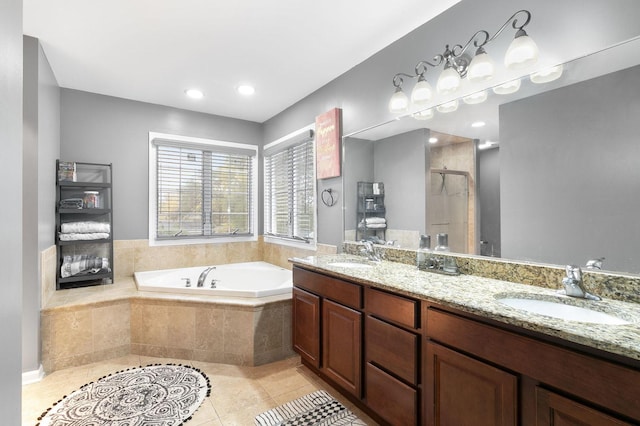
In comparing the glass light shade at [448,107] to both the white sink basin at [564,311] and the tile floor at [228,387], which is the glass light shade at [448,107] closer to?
the white sink basin at [564,311]

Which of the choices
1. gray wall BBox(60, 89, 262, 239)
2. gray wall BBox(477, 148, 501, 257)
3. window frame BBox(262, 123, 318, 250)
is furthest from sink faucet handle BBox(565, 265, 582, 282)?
gray wall BBox(60, 89, 262, 239)

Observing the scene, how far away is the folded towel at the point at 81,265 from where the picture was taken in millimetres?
2865

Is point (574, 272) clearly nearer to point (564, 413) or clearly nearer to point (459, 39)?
point (564, 413)

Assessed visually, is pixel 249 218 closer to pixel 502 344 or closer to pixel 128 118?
pixel 128 118

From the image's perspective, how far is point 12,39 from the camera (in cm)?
79

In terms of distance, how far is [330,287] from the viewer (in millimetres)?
2014

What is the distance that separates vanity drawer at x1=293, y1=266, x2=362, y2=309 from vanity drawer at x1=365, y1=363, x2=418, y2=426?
374mm

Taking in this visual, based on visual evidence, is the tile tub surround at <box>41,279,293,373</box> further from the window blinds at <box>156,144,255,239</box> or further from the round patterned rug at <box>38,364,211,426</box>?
the window blinds at <box>156,144,255,239</box>

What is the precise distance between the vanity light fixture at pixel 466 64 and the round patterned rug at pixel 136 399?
248 cm

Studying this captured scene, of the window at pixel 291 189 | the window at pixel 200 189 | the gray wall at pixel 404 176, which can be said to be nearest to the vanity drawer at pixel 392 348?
the gray wall at pixel 404 176

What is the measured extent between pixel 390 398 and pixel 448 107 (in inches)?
68.9

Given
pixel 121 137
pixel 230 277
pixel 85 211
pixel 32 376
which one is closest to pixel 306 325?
pixel 230 277

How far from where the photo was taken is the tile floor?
1876 mm

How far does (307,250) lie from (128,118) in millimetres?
2510
